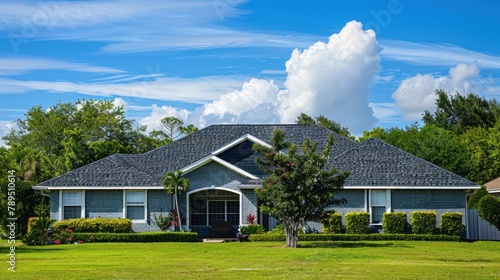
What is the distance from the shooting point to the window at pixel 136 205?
147 feet

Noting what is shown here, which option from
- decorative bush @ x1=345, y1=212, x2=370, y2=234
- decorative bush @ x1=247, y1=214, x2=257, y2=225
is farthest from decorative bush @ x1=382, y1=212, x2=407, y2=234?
decorative bush @ x1=247, y1=214, x2=257, y2=225

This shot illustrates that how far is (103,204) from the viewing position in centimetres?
4491

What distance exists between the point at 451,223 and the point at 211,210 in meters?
13.1

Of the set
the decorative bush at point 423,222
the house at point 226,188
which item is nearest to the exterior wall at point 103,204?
the house at point 226,188

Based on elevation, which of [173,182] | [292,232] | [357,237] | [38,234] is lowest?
[357,237]

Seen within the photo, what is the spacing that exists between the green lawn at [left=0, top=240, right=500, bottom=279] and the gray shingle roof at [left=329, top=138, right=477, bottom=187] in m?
7.90

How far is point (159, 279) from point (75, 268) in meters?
4.58

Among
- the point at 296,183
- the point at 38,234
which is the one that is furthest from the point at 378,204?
the point at 38,234

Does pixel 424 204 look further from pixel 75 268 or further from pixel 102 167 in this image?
pixel 75 268

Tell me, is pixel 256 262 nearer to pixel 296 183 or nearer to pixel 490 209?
pixel 296 183

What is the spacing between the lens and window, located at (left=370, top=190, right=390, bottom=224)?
43.9 m

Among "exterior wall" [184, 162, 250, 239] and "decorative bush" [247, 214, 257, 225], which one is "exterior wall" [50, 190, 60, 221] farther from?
"decorative bush" [247, 214, 257, 225]

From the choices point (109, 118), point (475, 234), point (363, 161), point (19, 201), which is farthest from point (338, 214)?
point (109, 118)

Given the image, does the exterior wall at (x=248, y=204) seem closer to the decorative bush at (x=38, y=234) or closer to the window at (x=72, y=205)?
the window at (x=72, y=205)
